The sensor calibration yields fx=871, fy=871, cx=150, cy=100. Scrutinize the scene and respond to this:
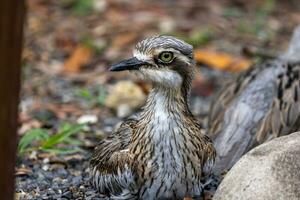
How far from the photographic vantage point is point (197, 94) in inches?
298

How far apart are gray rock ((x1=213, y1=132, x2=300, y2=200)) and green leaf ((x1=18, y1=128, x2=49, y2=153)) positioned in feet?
5.74

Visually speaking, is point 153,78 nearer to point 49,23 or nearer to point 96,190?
point 96,190

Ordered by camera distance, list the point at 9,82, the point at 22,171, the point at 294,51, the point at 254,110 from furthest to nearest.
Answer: the point at 294,51, the point at 254,110, the point at 22,171, the point at 9,82

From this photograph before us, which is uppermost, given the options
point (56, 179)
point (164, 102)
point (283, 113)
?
point (164, 102)

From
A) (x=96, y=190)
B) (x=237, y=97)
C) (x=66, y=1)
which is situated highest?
(x=66, y=1)

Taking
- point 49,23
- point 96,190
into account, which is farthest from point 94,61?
point 96,190

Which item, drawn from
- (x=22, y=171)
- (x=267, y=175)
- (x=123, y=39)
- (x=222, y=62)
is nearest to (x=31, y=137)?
(x=22, y=171)

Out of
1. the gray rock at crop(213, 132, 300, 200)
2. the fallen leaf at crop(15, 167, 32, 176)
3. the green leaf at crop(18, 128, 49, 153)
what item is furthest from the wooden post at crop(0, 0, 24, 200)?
the green leaf at crop(18, 128, 49, 153)

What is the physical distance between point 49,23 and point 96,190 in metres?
4.72

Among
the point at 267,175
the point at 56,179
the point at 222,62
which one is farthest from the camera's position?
the point at 222,62

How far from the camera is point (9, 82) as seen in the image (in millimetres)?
3086

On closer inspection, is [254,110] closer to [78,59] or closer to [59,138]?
[59,138]

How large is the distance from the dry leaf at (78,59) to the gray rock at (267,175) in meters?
4.03

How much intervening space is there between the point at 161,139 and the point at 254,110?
1580 millimetres
